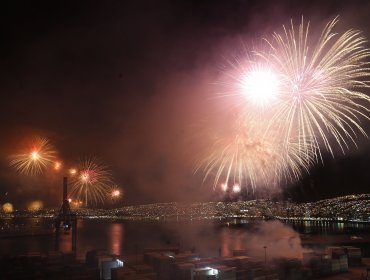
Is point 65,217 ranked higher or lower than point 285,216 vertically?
higher

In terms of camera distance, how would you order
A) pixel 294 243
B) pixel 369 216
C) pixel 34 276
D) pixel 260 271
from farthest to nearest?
pixel 369 216
pixel 294 243
pixel 34 276
pixel 260 271

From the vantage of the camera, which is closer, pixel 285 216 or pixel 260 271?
pixel 260 271

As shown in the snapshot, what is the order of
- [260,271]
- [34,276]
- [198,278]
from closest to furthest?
[198,278] → [260,271] → [34,276]

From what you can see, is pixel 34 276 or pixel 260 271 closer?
pixel 260 271

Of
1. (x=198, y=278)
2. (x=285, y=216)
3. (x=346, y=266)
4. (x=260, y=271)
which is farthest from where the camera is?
(x=285, y=216)

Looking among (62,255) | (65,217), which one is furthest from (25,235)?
(62,255)

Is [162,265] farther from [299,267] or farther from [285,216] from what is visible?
[285,216]

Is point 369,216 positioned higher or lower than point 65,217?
lower

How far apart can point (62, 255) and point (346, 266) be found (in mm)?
19867

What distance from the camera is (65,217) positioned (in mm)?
45938

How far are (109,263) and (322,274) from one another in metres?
13.7

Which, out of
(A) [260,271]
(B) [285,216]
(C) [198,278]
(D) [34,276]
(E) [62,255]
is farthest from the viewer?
(B) [285,216]

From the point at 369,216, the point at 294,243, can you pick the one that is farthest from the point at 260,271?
the point at 369,216

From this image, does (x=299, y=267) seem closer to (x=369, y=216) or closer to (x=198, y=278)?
(x=198, y=278)
